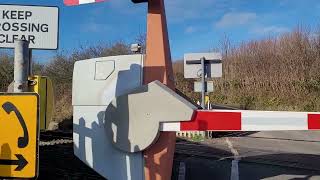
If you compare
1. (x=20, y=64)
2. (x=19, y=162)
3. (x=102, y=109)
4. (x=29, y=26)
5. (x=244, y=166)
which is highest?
(x=29, y=26)

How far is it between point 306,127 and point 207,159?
674cm

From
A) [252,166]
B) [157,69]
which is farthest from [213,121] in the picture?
[252,166]

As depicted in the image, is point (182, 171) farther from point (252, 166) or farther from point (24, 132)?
point (24, 132)

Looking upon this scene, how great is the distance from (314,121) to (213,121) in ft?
3.33

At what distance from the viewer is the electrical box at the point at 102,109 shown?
5.23 m

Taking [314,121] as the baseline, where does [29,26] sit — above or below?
above

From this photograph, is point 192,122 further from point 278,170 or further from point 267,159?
point 267,159

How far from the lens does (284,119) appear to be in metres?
4.94

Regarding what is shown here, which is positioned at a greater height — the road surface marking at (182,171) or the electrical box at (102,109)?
the electrical box at (102,109)

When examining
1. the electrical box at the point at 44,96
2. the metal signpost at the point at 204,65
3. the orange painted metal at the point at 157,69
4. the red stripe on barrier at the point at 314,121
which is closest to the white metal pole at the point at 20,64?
the electrical box at the point at 44,96

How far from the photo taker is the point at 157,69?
17.3 feet

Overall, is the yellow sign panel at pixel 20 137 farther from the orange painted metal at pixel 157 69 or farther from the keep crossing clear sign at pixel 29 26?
the orange painted metal at pixel 157 69

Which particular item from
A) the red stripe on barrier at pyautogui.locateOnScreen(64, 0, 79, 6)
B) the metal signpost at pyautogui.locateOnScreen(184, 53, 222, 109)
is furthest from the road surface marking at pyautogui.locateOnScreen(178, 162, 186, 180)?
the metal signpost at pyautogui.locateOnScreen(184, 53, 222, 109)

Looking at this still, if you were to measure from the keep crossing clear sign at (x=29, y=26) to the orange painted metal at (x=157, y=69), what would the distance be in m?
1.08
